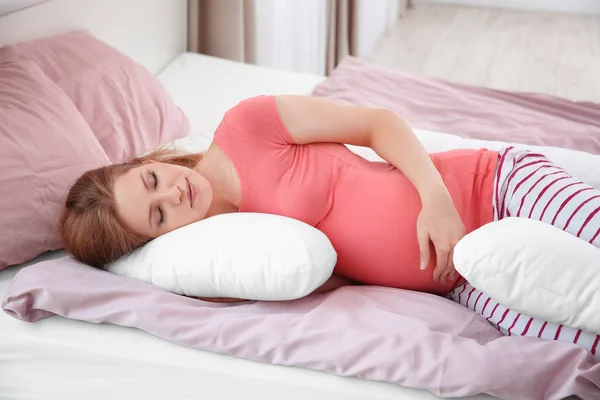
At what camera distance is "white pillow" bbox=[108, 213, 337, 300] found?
123cm

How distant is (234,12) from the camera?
8.89 feet

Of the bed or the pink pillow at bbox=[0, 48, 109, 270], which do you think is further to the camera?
the pink pillow at bbox=[0, 48, 109, 270]

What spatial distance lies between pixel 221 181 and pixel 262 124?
0.46ft

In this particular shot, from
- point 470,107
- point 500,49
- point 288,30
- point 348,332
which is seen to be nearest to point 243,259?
point 348,332

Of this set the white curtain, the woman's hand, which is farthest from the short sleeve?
the white curtain

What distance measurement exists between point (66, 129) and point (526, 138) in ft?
3.80

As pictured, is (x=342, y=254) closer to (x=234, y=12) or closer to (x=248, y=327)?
(x=248, y=327)

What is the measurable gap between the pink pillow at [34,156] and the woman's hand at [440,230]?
71 cm

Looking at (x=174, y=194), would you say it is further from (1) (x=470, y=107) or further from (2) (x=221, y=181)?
(1) (x=470, y=107)

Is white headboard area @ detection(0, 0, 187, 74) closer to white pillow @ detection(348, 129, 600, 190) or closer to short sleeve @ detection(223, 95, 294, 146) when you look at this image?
short sleeve @ detection(223, 95, 294, 146)

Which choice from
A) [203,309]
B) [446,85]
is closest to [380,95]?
[446,85]

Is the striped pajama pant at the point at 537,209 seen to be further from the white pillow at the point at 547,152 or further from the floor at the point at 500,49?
the floor at the point at 500,49

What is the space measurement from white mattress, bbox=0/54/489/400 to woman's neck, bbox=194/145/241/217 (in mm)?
326

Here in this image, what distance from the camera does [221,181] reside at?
1.47 meters
